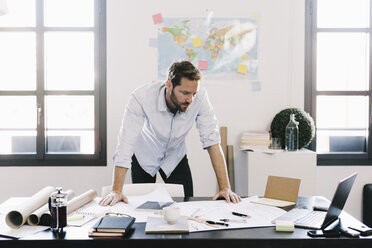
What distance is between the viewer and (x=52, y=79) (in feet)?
11.0

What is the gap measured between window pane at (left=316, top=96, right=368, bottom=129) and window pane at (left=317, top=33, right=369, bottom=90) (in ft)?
0.38

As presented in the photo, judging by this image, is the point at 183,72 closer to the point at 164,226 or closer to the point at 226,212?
the point at 226,212

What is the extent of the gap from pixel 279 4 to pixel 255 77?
0.69 meters

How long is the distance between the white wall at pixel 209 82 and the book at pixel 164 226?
76.4 inches

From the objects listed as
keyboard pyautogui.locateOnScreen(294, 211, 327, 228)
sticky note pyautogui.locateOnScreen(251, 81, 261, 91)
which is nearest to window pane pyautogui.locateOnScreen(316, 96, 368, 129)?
sticky note pyautogui.locateOnScreen(251, 81, 261, 91)

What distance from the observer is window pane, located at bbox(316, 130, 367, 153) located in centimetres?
351

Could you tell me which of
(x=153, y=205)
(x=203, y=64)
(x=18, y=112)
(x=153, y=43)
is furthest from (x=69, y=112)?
(x=153, y=205)

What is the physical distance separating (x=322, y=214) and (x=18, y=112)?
2851 millimetres

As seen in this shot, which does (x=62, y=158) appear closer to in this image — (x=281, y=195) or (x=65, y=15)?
(x=65, y=15)

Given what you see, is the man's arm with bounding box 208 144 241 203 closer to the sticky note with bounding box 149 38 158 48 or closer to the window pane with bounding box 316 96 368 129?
the sticky note with bounding box 149 38 158 48

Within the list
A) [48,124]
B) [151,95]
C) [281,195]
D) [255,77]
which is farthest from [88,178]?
[281,195]

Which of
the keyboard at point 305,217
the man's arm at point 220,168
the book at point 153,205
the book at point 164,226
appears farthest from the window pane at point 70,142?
the keyboard at point 305,217

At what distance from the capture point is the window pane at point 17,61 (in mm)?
3348

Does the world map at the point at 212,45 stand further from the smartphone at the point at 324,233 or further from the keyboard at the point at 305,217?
the smartphone at the point at 324,233
